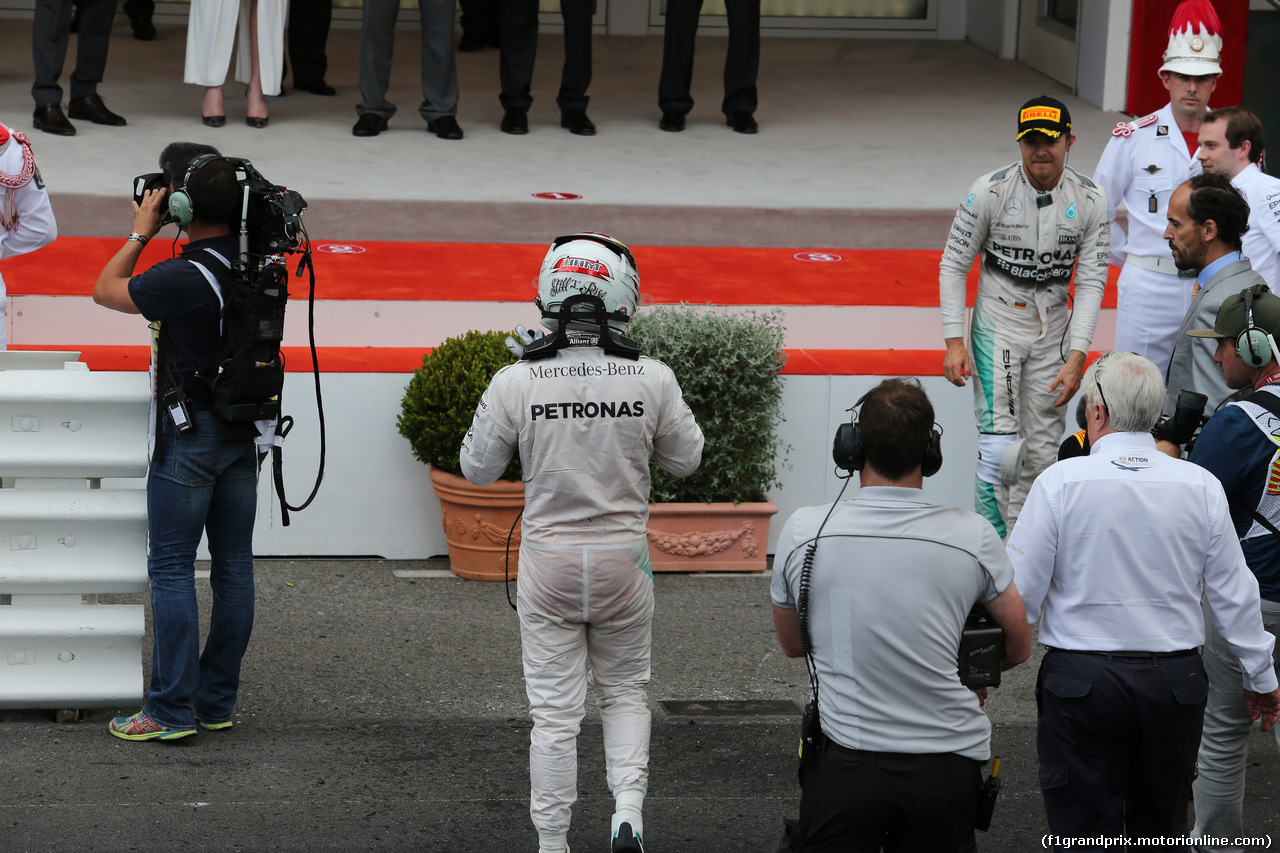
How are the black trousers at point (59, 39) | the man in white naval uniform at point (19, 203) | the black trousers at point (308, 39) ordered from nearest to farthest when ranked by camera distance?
the man in white naval uniform at point (19, 203) < the black trousers at point (59, 39) < the black trousers at point (308, 39)

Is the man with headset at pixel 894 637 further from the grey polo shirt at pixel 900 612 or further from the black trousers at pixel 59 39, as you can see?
the black trousers at pixel 59 39


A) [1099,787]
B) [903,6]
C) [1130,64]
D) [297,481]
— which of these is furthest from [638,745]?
[903,6]

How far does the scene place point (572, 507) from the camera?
13.7 ft

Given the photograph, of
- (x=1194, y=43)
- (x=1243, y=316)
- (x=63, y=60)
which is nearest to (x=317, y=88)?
(x=63, y=60)

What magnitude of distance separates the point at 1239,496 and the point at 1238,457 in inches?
4.8

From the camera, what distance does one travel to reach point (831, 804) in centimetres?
330

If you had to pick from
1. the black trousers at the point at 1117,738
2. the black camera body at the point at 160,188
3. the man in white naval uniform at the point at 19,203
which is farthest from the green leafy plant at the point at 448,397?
the black trousers at the point at 1117,738

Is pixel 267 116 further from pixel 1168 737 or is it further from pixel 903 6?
pixel 1168 737

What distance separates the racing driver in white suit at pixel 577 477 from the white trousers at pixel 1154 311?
3.47 meters

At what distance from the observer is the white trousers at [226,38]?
10578mm

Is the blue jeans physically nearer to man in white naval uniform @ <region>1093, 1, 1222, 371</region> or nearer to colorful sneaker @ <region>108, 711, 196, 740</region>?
colorful sneaker @ <region>108, 711, 196, 740</region>

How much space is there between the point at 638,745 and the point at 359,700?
4.96 feet

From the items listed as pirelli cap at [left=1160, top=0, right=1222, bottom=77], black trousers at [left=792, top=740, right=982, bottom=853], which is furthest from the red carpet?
black trousers at [left=792, top=740, right=982, bottom=853]

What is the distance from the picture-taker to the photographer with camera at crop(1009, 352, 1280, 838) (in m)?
3.58
